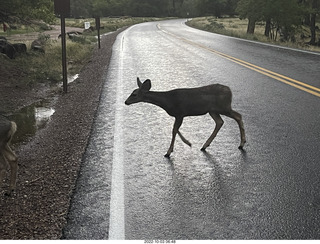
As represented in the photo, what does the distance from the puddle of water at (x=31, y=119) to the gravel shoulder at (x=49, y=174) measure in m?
0.18

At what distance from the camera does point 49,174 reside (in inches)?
198

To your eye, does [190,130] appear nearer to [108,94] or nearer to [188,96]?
[188,96]

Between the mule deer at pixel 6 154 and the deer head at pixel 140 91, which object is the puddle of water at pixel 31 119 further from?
the deer head at pixel 140 91

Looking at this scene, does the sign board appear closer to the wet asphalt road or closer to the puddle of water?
the puddle of water

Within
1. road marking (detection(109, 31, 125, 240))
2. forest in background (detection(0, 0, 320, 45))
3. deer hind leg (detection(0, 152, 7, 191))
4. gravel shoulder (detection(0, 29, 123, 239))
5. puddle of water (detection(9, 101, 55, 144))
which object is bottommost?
puddle of water (detection(9, 101, 55, 144))

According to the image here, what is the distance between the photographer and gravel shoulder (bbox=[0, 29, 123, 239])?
3.76 metres

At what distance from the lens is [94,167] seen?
5.12 meters

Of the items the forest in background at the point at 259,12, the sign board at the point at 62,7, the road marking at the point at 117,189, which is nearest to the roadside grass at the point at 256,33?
the forest in background at the point at 259,12

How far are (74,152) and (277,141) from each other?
9.80 feet

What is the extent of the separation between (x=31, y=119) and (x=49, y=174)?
361 centimetres

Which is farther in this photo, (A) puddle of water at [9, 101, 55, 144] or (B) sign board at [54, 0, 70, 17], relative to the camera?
(B) sign board at [54, 0, 70, 17]

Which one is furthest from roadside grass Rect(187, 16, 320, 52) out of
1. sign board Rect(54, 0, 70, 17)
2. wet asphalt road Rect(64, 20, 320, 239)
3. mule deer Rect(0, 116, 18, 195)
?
mule deer Rect(0, 116, 18, 195)

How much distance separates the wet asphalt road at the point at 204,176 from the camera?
3.64 metres

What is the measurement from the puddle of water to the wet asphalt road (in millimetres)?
1205
